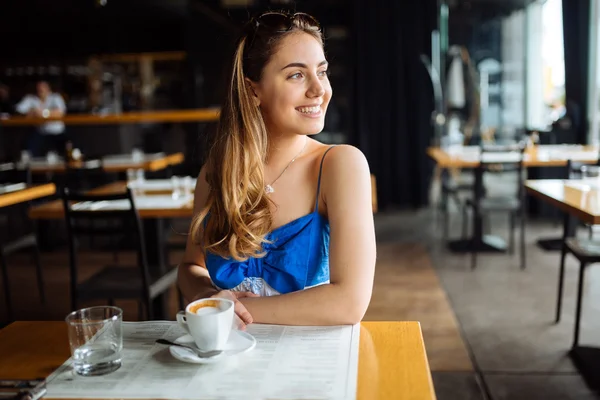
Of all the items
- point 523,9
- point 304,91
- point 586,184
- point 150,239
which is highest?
point 523,9

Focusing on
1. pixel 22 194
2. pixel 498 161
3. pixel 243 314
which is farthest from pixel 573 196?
pixel 22 194

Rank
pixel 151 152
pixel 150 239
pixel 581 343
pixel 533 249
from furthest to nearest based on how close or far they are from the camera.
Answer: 1. pixel 151 152
2. pixel 533 249
3. pixel 150 239
4. pixel 581 343

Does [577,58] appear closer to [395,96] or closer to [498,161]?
[395,96]

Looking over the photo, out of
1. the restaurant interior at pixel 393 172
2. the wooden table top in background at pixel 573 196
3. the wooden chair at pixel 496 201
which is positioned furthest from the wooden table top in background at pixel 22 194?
the wooden chair at pixel 496 201

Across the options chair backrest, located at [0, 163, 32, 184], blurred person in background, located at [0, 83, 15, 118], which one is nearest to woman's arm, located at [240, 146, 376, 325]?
chair backrest, located at [0, 163, 32, 184]

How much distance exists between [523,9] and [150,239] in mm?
7239

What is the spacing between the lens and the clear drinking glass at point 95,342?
971mm

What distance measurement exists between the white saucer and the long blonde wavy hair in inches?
11.9

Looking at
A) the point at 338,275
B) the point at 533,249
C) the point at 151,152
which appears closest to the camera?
the point at 338,275

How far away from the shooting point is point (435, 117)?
7.09 m

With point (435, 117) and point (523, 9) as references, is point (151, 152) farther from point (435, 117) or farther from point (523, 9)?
point (523, 9)

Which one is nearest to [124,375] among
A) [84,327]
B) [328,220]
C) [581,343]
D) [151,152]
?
[84,327]

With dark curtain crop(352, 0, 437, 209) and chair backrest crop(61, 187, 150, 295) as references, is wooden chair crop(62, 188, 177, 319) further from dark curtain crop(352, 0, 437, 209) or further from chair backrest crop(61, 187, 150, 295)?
dark curtain crop(352, 0, 437, 209)

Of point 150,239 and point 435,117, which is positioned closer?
point 150,239
